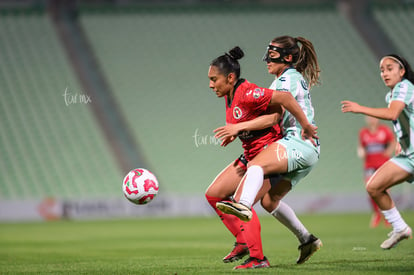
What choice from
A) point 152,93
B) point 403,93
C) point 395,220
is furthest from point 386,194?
point 152,93

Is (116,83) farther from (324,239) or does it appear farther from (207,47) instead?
(324,239)

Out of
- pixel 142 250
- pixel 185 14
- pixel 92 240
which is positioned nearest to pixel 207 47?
pixel 185 14

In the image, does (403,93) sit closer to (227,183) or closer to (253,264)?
(227,183)

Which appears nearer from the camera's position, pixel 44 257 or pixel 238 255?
pixel 238 255

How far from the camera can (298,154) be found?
6.12 metres

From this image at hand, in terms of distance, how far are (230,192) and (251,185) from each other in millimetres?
717

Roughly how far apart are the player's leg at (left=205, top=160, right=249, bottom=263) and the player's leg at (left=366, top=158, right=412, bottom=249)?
1514mm

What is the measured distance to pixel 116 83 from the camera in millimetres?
19969

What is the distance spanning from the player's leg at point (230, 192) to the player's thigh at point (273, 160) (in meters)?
0.49

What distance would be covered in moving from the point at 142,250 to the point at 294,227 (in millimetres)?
2685

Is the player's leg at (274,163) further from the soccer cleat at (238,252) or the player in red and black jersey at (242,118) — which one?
the soccer cleat at (238,252)

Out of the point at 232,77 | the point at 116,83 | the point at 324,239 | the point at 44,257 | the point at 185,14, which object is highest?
the point at 185,14

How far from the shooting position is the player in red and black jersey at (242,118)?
6.09m

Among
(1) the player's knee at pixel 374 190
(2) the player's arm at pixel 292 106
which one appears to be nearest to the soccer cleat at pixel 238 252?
(2) the player's arm at pixel 292 106
